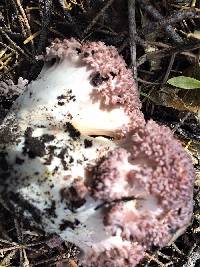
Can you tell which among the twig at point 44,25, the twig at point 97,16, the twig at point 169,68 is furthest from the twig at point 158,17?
the twig at point 44,25

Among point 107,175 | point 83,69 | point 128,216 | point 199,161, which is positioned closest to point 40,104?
point 83,69

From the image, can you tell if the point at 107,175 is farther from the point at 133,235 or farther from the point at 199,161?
the point at 199,161

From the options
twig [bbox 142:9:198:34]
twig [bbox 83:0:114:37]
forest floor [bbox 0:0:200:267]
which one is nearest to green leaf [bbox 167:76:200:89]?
forest floor [bbox 0:0:200:267]

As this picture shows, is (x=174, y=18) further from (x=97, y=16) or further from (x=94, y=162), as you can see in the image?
(x=94, y=162)

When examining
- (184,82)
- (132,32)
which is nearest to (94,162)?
(184,82)

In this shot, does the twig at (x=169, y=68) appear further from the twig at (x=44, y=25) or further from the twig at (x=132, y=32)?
the twig at (x=44, y=25)

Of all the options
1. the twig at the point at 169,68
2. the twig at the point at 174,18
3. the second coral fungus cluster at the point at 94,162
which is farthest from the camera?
the twig at the point at 169,68
